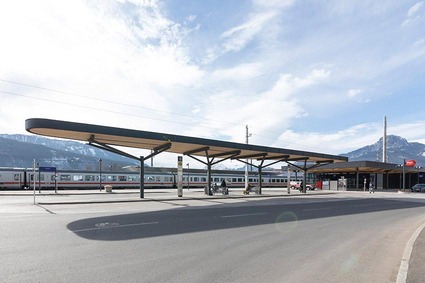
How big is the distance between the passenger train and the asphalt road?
24942 millimetres

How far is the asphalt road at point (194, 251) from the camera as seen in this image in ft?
20.4

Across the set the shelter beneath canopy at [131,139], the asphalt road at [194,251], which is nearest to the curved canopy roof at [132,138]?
the shelter beneath canopy at [131,139]

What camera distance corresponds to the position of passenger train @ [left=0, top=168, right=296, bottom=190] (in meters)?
40.6

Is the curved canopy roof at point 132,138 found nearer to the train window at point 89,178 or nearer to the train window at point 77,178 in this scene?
the train window at point 89,178

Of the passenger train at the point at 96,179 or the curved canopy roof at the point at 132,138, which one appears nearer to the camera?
the curved canopy roof at the point at 132,138

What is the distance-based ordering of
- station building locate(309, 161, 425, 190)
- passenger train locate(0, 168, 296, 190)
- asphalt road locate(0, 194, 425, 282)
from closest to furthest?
asphalt road locate(0, 194, 425, 282), passenger train locate(0, 168, 296, 190), station building locate(309, 161, 425, 190)

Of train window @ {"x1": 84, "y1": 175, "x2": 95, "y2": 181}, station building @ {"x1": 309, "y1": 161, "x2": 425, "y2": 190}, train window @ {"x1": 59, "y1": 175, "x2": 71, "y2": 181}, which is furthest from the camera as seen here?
station building @ {"x1": 309, "y1": 161, "x2": 425, "y2": 190}

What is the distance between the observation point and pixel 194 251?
26.4 feet

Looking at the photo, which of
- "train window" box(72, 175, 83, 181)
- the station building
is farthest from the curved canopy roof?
the station building

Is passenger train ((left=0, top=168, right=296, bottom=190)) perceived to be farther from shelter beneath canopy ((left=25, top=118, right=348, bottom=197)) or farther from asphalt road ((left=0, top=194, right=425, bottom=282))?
asphalt road ((left=0, top=194, right=425, bottom=282))

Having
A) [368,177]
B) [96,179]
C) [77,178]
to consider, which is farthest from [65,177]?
[368,177]

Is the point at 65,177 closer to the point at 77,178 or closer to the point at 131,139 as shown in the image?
the point at 77,178

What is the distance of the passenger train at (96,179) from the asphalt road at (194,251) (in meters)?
24.9

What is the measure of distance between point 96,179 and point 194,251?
→ 1607 inches
